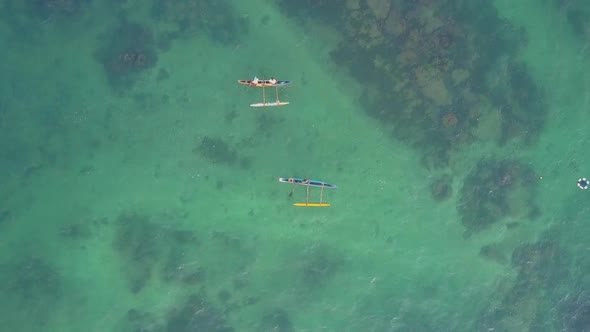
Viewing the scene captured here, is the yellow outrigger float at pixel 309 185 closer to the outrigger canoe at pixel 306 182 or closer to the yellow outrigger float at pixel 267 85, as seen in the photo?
the outrigger canoe at pixel 306 182

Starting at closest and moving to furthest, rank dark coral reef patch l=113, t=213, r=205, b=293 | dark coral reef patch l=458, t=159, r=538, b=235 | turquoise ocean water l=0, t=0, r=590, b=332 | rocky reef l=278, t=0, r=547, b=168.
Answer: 1. turquoise ocean water l=0, t=0, r=590, b=332
2. dark coral reef patch l=113, t=213, r=205, b=293
3. rocky reef l=278, t=0, r=547, b=168
4. dark coral reef patch l=458, t=159, r=538, b=235

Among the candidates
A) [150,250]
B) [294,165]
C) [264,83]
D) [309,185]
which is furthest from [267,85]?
[150,250]

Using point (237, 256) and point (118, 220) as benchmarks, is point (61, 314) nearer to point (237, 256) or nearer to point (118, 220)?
point (118, 220)

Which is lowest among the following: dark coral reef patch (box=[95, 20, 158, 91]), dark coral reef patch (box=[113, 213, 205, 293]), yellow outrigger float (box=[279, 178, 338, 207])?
dark coral reef patch (box=[113, 213, 205, 293])

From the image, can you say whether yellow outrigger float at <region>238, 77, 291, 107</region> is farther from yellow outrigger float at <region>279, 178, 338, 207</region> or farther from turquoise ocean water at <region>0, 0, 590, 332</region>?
yellow outrigger float at <region>279, 178, 338, 207</region>

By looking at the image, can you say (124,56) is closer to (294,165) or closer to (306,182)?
(294,165)

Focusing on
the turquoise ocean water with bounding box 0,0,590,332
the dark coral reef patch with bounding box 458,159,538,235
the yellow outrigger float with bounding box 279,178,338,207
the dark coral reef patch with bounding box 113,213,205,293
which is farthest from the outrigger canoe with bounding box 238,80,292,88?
the dark coral reef patch with bounding box 458,159,538,235

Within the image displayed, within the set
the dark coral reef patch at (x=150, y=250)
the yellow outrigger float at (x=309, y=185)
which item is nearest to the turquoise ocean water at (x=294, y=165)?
the dark coral reef patch at (x=150, y=250)

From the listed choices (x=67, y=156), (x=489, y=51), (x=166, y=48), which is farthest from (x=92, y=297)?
(x=489, y=51)

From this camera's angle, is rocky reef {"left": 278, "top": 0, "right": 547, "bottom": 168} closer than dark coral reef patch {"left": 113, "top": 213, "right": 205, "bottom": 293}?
No
